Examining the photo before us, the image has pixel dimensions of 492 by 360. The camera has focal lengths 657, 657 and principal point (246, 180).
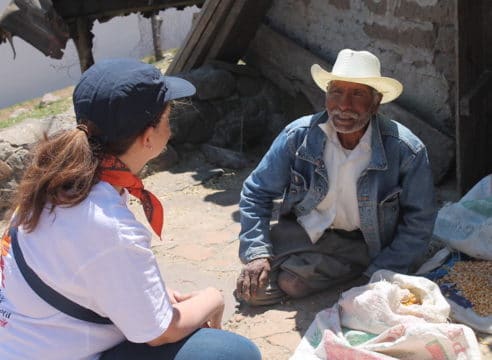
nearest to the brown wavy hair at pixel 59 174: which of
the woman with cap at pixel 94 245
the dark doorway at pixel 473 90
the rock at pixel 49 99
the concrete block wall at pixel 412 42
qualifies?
the woman with cap at pixel 94 245

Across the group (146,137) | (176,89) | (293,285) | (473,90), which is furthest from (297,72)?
(146,137)

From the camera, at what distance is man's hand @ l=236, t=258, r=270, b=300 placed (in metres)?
3.42

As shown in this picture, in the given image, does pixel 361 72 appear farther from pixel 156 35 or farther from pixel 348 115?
pixel 156 35

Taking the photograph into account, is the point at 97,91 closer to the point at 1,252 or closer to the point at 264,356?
the point at 1,252

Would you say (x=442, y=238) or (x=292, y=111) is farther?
(x=292, y=111)

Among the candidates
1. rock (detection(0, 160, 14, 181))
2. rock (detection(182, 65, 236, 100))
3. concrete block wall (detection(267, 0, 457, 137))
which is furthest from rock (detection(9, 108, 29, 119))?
concrete block wall (detection(267, 0, 457, 137))

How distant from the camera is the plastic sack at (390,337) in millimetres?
2746

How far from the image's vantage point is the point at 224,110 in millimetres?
6566

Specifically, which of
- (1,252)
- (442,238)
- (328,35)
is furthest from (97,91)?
(328,35)

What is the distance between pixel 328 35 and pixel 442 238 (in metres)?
2.68

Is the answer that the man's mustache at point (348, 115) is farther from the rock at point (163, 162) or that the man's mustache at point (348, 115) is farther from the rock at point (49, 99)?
the rock at point (49, 99)

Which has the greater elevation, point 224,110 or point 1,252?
point 1,252

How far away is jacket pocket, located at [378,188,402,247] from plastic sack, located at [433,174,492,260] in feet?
1.47

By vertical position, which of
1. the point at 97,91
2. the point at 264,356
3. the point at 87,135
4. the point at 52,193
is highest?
the point at 97,91
